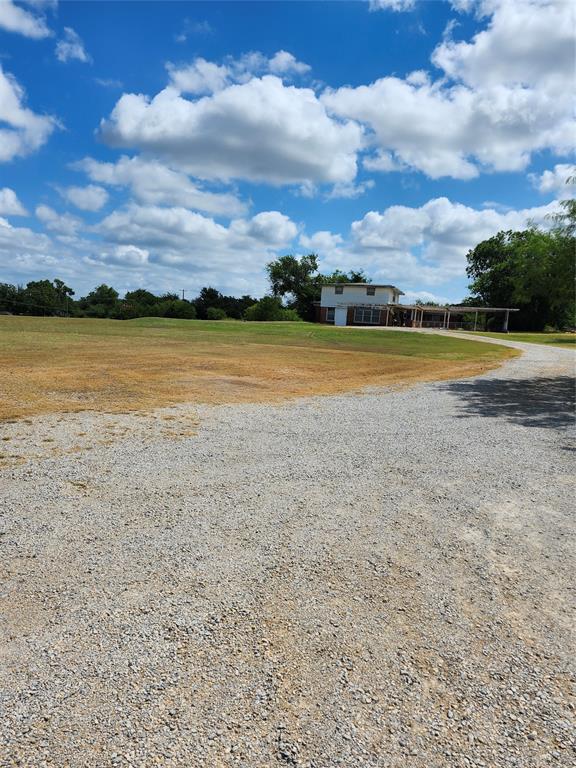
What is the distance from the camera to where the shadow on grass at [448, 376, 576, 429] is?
9367 millimetres

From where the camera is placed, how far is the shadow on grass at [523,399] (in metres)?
9.37

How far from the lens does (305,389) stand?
39.7ft

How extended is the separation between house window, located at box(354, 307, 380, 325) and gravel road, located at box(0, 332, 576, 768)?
55678mm

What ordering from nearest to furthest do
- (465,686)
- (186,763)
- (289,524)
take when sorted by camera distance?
1. (186,763)
2. (465,686)
3. (289,524)

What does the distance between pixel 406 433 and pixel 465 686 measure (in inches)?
213

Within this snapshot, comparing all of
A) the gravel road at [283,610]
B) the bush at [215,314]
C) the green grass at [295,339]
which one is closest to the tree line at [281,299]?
the bush at [215,314]

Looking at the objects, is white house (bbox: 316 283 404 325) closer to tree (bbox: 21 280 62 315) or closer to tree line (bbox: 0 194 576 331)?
tree line (bbox: 0 194 576 331)

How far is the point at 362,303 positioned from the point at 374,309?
177cm

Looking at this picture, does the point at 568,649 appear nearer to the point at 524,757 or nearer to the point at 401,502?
the point at 524,757

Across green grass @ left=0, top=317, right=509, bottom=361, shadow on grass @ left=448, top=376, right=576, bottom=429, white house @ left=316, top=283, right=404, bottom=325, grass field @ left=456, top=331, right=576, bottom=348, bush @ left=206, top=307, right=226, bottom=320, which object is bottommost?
shadow on grass @ left=448, top=376, right=576, bottom=429

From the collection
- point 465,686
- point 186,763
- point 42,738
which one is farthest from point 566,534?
point 42,738

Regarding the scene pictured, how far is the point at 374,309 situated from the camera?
60.8m

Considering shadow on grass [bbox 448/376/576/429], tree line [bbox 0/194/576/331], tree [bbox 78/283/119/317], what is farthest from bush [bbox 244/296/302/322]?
shadow on grass [bbox 448/376/576/429]

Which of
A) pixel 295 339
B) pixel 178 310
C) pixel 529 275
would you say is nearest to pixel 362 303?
pixel 178 310
